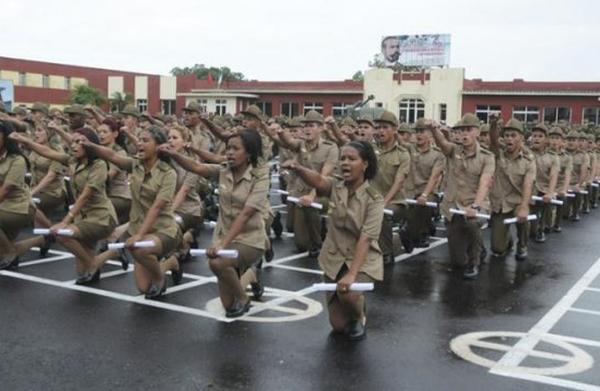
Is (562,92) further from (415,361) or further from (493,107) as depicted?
(415,361)

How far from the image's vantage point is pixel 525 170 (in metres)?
9.25

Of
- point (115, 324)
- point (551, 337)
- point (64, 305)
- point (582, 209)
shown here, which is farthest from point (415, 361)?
point (582, 209)

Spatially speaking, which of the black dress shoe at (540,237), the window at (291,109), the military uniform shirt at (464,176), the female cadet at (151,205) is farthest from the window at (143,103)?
the female cadet at (151,205)

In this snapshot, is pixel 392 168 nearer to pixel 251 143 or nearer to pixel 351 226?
pixel 251 143

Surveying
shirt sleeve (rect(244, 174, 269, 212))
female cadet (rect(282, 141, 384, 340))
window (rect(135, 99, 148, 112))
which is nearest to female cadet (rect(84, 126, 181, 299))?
shirt sleeve (rect(244, 174, 269, 212))

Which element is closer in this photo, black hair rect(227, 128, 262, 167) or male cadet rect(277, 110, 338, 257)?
black hair rect(227, 128, 262, 167)

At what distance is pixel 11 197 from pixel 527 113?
135 feet

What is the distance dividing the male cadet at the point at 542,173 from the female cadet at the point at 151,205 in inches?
254

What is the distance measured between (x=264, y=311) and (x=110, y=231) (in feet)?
6.63

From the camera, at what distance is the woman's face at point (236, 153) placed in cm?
603

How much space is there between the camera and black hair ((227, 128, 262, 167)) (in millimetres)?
6079

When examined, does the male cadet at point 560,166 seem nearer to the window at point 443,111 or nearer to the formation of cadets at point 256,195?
the formation of cadets at point 256,195

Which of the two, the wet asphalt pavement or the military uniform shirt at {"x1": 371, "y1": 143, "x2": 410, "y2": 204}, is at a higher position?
the military uniform shirt at {"x1": 371, "y1": 143, "x2": 410, "y2": 204}

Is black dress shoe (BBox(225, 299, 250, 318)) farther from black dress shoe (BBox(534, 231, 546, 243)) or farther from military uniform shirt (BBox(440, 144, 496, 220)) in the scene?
black dress shoe (BBox(534, 231, 546, 243))
